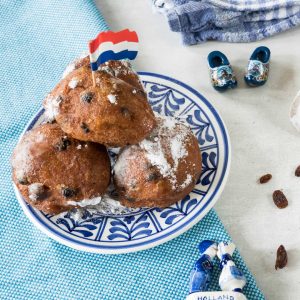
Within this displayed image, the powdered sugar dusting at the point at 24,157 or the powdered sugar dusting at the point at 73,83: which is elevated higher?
the powdered sugar dusting at the point at 73,83

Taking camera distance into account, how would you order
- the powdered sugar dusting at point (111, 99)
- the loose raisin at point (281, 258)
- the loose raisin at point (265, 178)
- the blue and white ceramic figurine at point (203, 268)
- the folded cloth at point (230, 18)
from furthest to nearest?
1. the folded cloth at point (230, 18)
2. the loose raisin at point (265, 178)
3. the loose raisin at point (281, 258)
4. the blue and white ceramic figurine at point (203, 268)
5. the powdered sugar dusting at point (111, 99)

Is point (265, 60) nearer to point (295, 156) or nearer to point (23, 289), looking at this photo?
point (295, 156)

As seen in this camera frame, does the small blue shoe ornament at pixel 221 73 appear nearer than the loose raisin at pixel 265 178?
No

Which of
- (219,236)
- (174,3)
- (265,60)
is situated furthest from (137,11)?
(219,236)

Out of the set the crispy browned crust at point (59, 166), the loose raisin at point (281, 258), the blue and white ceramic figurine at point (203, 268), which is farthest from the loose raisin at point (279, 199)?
the crispy browned crust at point (59, 166)

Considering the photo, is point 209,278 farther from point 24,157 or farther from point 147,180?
point 24,157

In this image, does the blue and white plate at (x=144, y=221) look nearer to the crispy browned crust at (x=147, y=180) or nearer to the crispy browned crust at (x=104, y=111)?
the crispy browned crust at (x=147, y=180)
